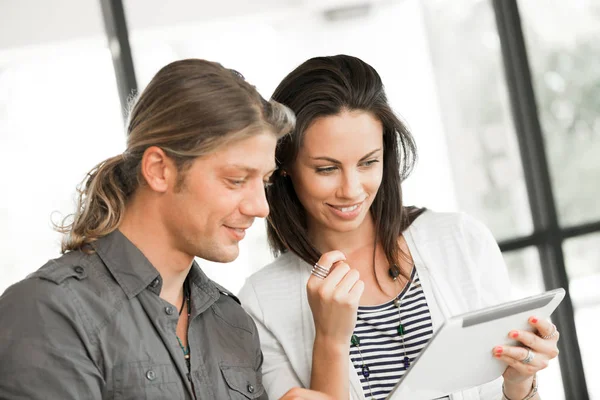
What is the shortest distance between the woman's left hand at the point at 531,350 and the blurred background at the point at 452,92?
181 centimetres

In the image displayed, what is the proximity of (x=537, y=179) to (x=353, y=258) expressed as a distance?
1.73m

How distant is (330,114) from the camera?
2.18m

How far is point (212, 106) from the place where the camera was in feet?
5.69

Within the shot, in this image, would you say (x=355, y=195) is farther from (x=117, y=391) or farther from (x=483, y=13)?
(x=483, y=13)

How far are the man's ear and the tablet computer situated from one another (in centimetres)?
65

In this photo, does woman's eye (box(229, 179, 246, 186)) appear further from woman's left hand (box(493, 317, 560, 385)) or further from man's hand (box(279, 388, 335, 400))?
woman's left hand (box(493, 317, 560, 385))

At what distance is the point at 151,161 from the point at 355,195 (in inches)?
24.2

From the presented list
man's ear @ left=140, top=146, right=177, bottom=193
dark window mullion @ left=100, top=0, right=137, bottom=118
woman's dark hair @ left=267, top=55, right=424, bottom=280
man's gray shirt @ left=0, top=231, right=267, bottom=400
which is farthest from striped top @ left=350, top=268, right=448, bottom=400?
dark window mullion @ left=100, top=0, right=137, bottom=118

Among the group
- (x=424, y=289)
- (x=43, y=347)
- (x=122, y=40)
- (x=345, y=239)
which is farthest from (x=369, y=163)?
(x=122, y=40)

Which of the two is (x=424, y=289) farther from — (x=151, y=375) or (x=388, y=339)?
(x=151, y=375)

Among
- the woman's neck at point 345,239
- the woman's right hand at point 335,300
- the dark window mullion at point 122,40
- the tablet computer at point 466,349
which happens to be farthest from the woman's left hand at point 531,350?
the dark window mullion at point 122,40

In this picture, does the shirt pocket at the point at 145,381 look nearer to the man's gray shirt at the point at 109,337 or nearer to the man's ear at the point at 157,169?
the man's gray shirt at the point at 109,337

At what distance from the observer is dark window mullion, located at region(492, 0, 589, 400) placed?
3.77 meters

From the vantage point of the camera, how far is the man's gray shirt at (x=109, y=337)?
4.91 ft
